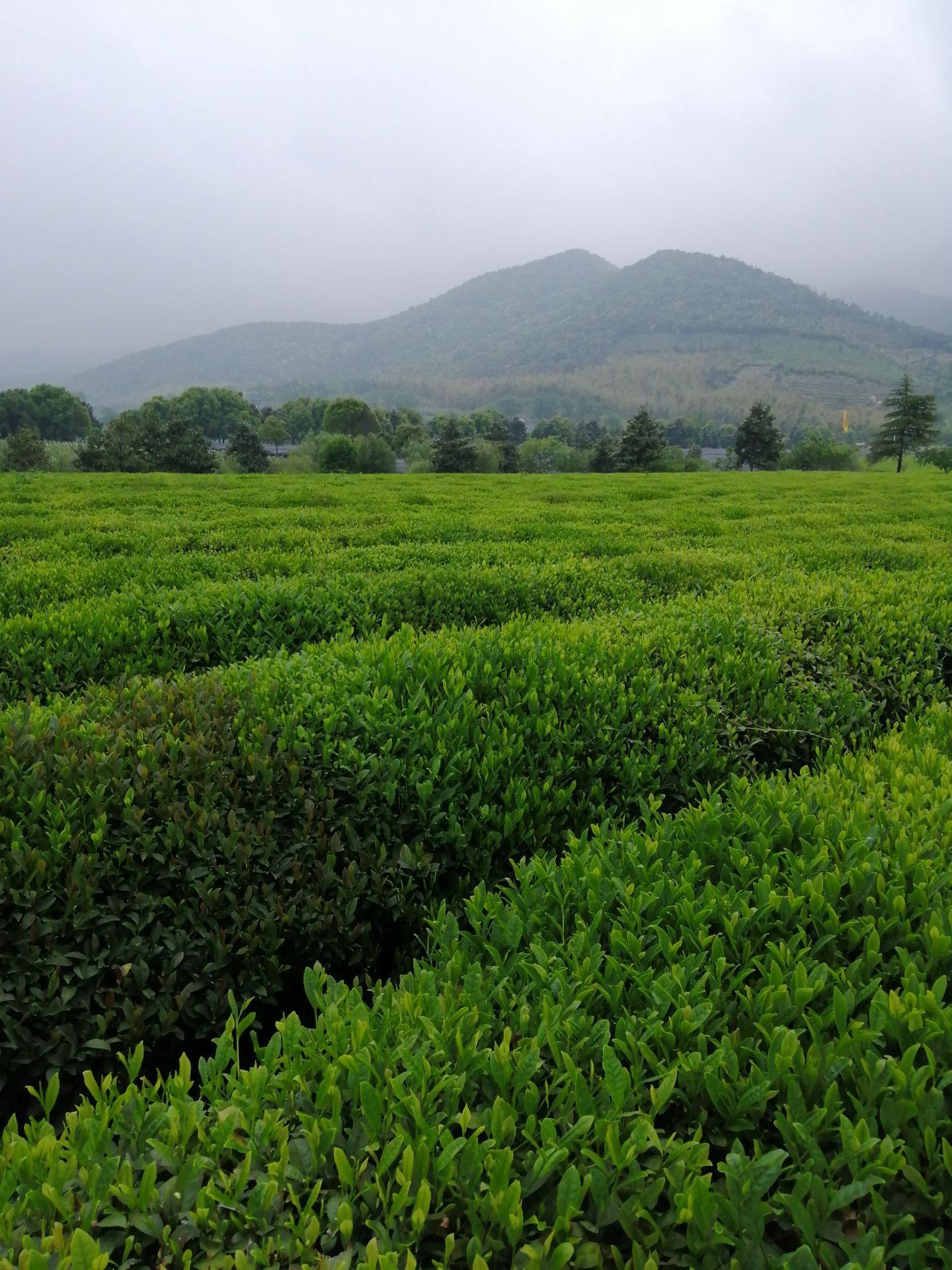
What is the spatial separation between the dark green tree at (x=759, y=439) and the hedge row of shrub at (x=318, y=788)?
66.5 meters

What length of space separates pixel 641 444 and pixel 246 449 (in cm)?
3428

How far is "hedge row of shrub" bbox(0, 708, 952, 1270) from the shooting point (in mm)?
1589

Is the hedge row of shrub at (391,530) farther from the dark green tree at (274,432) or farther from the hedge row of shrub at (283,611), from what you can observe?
the dark green tree at (274,432)

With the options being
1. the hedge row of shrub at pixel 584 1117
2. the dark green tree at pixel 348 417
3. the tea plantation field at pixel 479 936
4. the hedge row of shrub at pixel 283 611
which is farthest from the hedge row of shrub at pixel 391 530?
the dark green tree at pixel 348 417

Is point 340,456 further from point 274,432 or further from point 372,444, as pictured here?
point 274,432

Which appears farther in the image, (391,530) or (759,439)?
(759,439)

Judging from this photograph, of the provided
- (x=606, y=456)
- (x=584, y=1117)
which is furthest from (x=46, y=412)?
(x=584, y=1117)

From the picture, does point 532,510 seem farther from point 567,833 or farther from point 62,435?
point 62,435

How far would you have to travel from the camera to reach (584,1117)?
1720mm

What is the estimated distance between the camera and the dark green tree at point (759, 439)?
65125 mm

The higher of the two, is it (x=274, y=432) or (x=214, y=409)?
(x=214, y=409)

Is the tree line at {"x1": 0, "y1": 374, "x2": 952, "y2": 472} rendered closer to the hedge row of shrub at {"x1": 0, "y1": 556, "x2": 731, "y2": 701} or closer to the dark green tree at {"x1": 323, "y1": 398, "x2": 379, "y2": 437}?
the dark green tree at {"x1": 323, "y1": 398, "x2": 379, "y2": 437}

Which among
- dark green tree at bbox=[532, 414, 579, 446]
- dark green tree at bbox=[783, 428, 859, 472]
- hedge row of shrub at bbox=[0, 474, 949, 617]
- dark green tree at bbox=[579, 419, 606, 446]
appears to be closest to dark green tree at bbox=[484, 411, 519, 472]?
dark green tree at bbox=[783, 428, 859, 472]

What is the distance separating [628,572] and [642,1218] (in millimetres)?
7594
